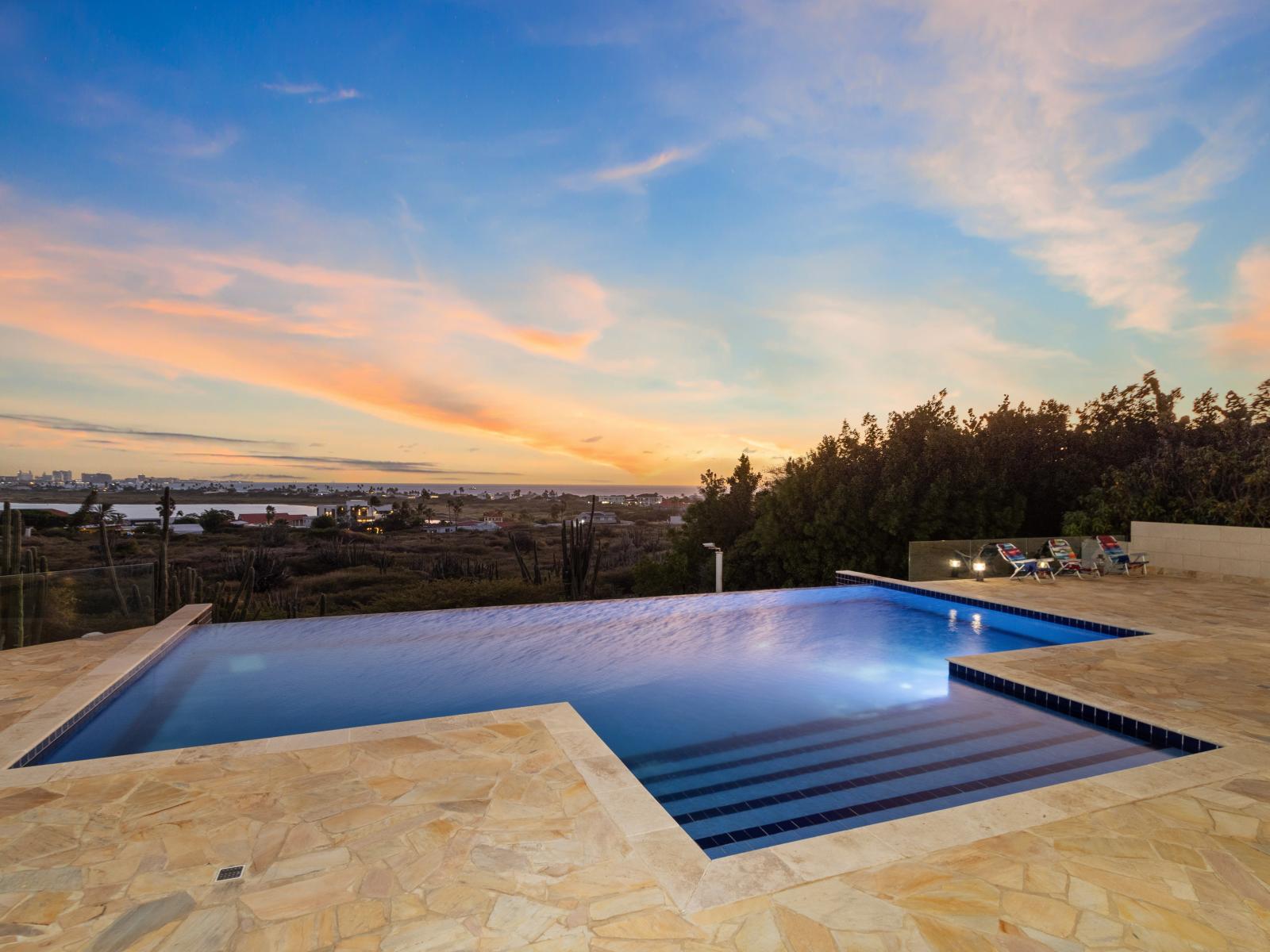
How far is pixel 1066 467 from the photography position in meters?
14.6

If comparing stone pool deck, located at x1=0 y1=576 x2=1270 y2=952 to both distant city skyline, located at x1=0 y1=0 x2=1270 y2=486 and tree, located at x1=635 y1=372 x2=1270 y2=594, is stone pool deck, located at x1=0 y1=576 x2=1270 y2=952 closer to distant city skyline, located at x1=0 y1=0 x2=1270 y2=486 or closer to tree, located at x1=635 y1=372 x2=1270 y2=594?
distant city skyline, located at x1=0 y1=0 x2=1270 y2=486

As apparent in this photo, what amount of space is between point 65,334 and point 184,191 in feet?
12.6

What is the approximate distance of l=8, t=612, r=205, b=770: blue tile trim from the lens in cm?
366

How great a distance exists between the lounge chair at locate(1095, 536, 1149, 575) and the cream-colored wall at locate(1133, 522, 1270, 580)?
1.81 feet

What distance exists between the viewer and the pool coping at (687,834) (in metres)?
2.43

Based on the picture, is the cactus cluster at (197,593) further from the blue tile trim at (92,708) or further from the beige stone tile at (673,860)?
the beige stone tile at (673,860)

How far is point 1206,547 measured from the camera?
1040 cm

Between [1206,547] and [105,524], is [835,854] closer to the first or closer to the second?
[1206,547]

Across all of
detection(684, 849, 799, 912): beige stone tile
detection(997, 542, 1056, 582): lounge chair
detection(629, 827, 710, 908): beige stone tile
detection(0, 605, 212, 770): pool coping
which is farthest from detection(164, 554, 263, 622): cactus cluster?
detection(997, 542, 1056, 582): lounge chair

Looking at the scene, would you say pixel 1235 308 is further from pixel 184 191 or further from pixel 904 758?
pixel 184 191

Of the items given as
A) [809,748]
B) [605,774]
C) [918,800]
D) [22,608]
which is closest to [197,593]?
[22,608]

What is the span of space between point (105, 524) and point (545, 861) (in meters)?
11.8

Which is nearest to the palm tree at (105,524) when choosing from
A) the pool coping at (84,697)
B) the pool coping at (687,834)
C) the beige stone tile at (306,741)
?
the pool coping at (84,697)

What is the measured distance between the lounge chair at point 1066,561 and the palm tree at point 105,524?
40.2 feet
